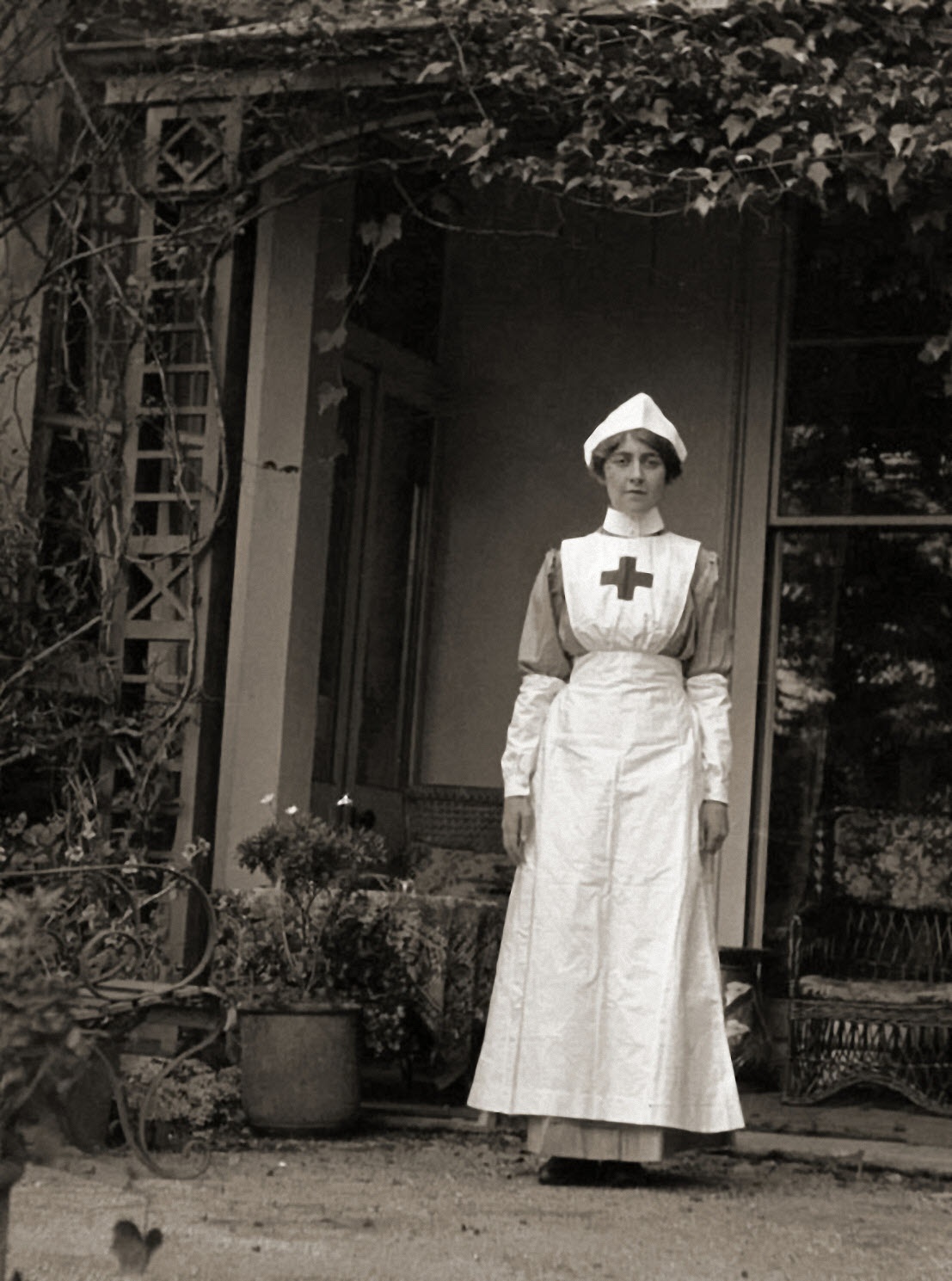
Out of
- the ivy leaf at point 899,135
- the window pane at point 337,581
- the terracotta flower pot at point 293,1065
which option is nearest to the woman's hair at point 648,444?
the ivy leaf at point 899,135

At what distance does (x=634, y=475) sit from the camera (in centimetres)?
595

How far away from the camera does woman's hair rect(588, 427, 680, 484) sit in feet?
19.5

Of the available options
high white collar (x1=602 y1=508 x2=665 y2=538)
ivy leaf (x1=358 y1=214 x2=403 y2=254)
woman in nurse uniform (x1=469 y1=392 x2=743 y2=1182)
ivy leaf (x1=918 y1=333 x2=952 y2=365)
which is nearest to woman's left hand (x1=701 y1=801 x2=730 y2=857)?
woman in nurse uniform (x1=469 y1=392 x2=743 y2=1182)

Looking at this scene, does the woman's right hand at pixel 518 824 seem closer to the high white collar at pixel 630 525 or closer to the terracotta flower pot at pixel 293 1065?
the high white collar at pixel 630 525

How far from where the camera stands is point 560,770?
5.94 metres

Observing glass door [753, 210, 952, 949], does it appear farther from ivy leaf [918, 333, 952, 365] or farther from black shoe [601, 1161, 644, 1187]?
black shoe [601, 1161, 644, 1187]

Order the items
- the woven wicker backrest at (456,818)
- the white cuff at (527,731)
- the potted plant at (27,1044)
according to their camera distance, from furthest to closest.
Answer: the woven wicker backrest at (456,818)
the white cuff at (527,731)
the potted plant at (27,1044)

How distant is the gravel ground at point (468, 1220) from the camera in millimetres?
4492

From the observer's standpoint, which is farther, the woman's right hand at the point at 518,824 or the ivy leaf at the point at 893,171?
the ivy leaf at the point at 893,171

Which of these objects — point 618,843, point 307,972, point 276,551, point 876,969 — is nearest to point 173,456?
point 276,551

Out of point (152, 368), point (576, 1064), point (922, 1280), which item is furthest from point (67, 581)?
point (922, 1280)

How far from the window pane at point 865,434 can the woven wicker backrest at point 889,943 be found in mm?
1543

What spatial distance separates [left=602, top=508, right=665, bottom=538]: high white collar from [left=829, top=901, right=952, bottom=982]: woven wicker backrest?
290cm

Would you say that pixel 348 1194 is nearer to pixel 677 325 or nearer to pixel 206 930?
pixel 206 930
